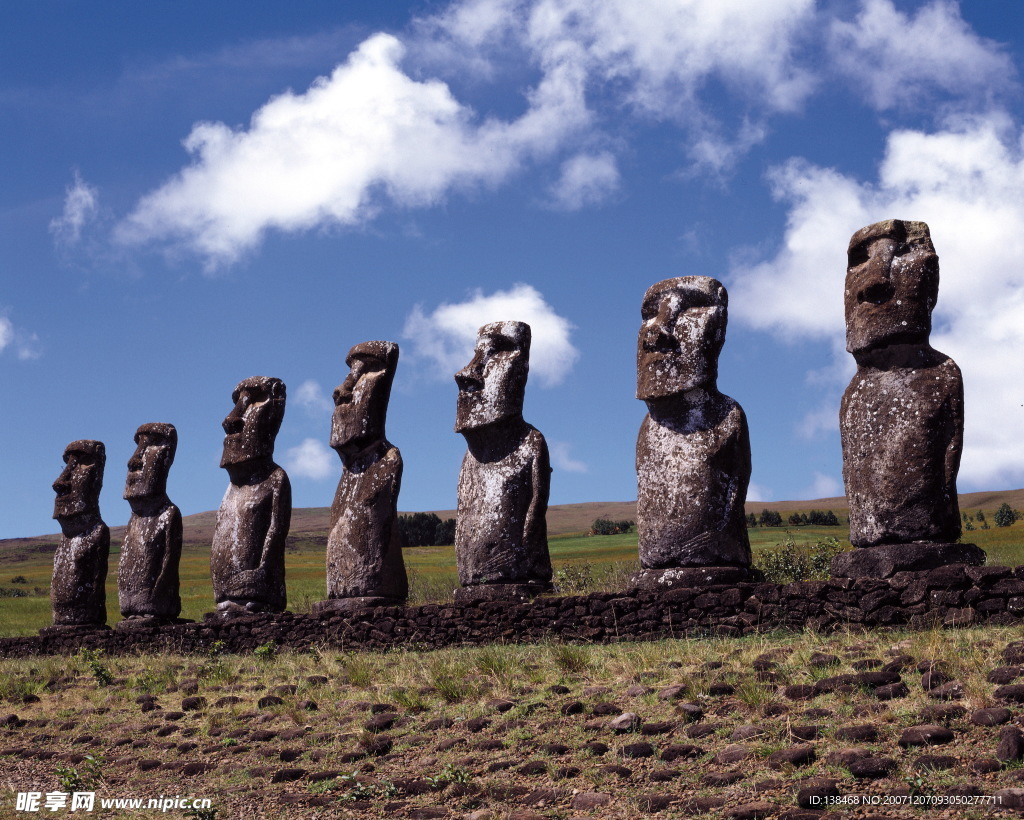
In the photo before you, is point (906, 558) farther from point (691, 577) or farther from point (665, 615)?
point (665, 615)

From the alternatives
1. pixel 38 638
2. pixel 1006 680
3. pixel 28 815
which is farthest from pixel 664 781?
pixel 38 638

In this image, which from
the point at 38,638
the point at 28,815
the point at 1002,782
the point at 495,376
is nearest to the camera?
the point at 1002,782

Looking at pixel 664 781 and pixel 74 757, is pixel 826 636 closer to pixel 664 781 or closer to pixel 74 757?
pixel 664 781

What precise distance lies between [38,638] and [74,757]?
1016 cm

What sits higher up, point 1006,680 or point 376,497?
point 376,497

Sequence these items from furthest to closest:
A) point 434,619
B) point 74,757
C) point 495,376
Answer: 1. point 495,376
2. point 434,619
3. point 74,757

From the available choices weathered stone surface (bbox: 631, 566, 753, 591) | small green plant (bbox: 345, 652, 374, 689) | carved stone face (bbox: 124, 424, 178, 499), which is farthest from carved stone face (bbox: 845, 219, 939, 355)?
carved stone face (bbox: 124, 424, 178, 499)

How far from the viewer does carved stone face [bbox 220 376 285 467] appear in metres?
18.1

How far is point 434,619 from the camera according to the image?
14531 millimetres

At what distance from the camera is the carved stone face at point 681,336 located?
1355 centimetres

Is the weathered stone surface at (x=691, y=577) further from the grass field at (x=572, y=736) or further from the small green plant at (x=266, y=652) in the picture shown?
the small green plant at (x=266, y=652)

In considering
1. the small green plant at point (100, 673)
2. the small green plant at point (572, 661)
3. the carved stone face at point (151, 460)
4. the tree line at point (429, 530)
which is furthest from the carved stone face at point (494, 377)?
the tree line at point (429, 530)

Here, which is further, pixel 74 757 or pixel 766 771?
pixel 74 757

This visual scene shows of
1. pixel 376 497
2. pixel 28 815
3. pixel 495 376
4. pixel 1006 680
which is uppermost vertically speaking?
pixel 495 376
